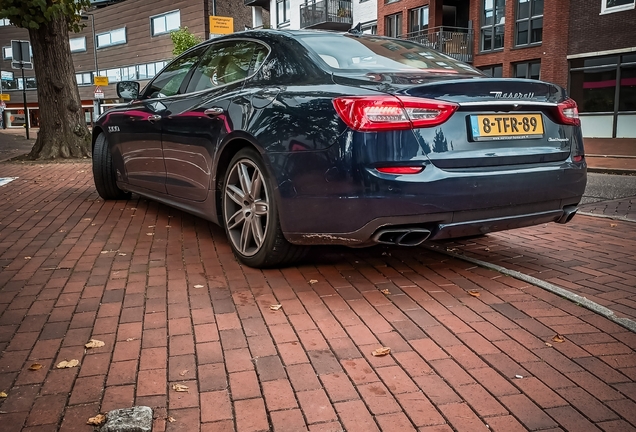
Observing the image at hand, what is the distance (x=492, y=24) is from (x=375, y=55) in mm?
24636

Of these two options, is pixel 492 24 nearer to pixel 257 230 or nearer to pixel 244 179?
pixel 244 179

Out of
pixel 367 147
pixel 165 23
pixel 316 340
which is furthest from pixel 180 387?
pixel 165 23

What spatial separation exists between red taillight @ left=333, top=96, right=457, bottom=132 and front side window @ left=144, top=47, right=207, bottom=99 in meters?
2.35

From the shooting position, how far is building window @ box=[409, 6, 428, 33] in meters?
29.7

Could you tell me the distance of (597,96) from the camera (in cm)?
2192

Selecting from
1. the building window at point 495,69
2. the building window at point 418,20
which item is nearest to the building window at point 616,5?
the building window at point 495,69

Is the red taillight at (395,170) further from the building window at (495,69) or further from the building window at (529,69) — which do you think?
the building window at (495,69)

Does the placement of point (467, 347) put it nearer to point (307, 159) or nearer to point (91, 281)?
point (307, 159)

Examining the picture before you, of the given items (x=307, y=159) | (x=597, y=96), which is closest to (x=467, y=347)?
(x=307, y=159)

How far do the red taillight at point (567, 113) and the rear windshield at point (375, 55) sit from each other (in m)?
0.59

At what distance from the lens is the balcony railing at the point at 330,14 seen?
34.5m

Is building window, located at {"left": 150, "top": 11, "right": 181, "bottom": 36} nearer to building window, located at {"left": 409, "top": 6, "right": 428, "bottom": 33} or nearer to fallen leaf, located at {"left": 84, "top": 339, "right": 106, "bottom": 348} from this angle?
building window, located at {"left": 409, "top": 6, "right": 428, "bottom": 33}

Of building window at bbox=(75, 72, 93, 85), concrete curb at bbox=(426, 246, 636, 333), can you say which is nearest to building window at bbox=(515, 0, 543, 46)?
concrete curb at bbox=(426, 246, 636, 333)

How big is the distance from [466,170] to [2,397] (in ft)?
8.14
